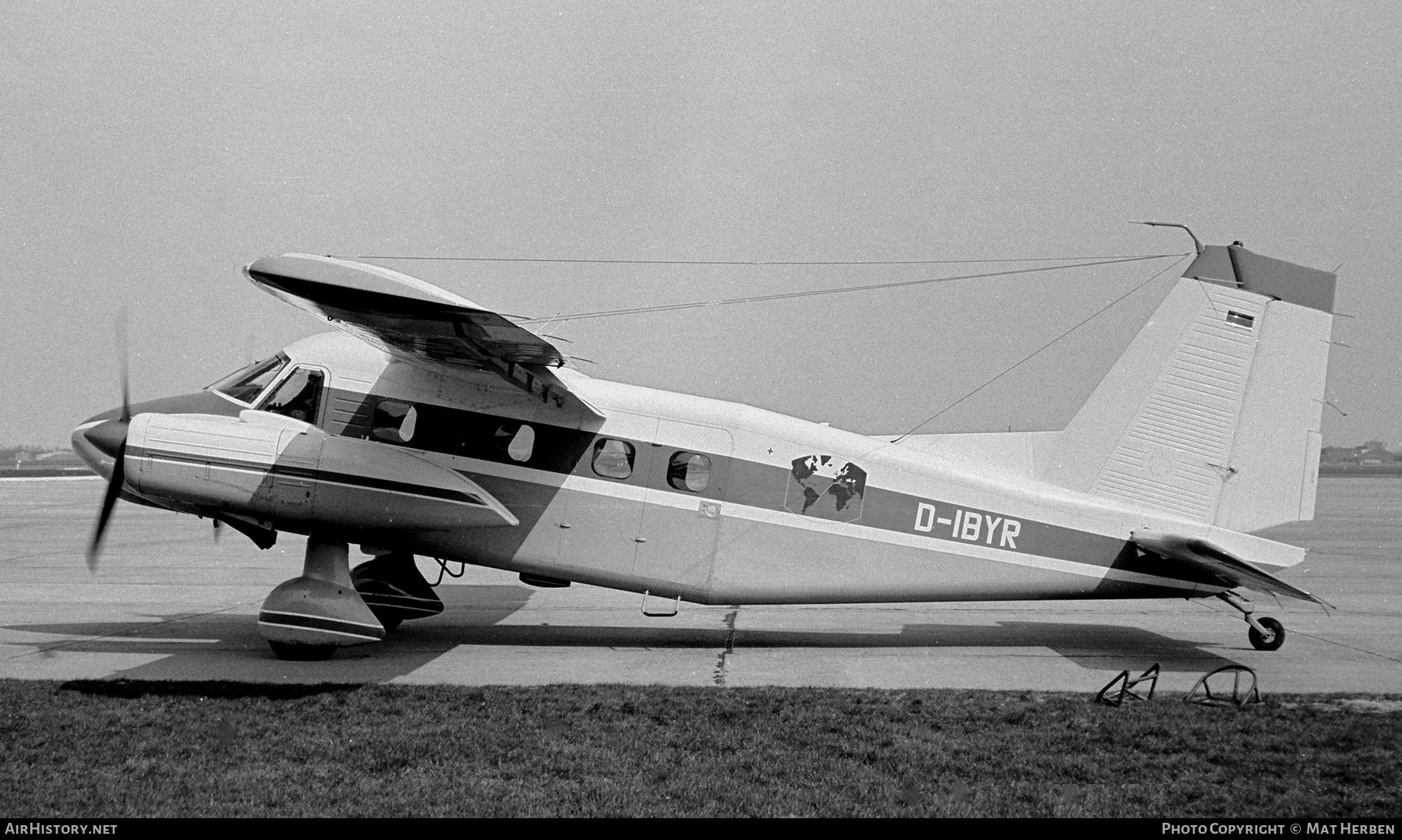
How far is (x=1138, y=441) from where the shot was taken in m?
10.5

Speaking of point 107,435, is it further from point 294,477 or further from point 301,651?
point 301,651

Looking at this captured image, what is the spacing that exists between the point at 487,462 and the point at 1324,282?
9.14 m

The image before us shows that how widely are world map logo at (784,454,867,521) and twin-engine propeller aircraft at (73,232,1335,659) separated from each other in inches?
0.9

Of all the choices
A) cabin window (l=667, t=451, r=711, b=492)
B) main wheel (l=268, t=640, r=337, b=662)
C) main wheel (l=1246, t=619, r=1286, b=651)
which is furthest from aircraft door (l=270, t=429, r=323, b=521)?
main wheel (l=1246, t=619, r=1286, b=651)

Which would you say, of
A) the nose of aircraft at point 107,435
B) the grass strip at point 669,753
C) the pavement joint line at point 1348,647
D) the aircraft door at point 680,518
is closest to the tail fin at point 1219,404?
the pavement joint line at point 1348,647

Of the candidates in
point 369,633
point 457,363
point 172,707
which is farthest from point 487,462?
point 172,707

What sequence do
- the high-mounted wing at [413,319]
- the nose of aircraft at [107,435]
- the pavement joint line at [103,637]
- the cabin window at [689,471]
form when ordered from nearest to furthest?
the high-mounted wing at [413,319] → the nose of aircraft at [107,435] → the pavement joint line at [103,637] → the cabin window at [689,471]

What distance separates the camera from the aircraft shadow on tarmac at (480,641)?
9.37m

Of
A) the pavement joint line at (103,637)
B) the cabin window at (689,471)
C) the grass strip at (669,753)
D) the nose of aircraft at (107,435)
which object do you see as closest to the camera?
the grass strip at (669,753)

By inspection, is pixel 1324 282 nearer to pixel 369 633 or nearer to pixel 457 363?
pixel 457 363

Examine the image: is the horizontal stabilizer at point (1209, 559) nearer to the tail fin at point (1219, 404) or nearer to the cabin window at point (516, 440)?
the tail fin at point (1219, 404)

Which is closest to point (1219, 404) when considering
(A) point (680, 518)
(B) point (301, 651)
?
(A) point (680, 518)

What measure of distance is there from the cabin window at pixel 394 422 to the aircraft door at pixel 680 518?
253 centimetres
